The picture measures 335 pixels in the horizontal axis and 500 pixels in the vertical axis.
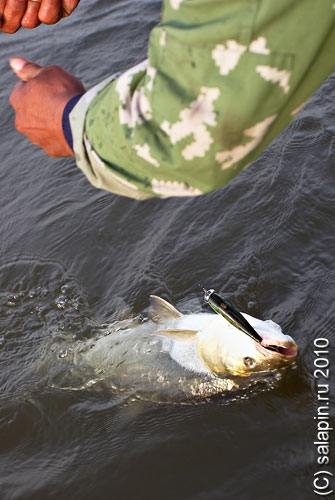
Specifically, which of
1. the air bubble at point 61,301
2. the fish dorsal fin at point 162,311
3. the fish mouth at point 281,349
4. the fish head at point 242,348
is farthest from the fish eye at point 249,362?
the air bubble at point 61,301

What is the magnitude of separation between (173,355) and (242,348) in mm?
532

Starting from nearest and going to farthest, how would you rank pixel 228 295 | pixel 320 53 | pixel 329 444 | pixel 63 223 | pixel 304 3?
pixel 304 3
pixel 320 53
pixel 329 444
pixel 228 295
pixel 63 223

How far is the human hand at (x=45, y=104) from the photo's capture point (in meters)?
1.76

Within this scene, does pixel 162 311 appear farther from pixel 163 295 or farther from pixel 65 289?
pixel 65 289

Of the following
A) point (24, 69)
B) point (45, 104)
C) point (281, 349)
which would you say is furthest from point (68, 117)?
point (281, 349)

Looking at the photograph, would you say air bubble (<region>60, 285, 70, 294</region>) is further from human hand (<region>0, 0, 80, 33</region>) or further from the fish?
human hand (<region>0, 0, 80, 33</region>)

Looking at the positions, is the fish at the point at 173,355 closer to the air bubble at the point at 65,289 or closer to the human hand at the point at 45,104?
the air bubble at the point at 65,289

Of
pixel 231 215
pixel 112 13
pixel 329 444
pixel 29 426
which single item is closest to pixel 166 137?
pixel 329 444

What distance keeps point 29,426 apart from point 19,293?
3.73 ft

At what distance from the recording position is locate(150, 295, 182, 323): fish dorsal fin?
3.87 meters

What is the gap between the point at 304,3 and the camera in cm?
139

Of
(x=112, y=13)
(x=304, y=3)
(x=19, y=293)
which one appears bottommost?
(x=19, y=293)

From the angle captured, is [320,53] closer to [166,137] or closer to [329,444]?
[166,137]

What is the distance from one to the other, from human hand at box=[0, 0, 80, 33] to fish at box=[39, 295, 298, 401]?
200 cm
